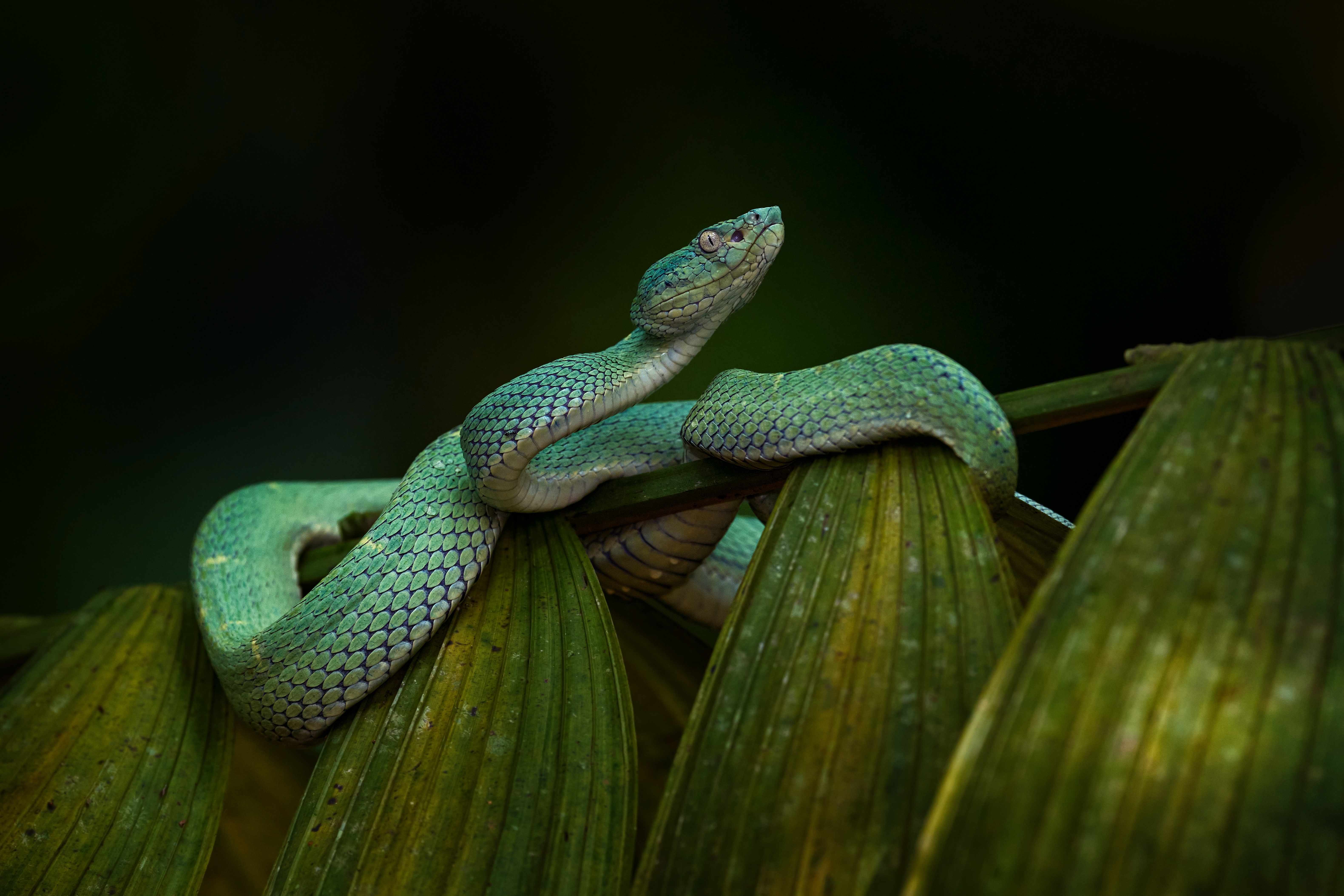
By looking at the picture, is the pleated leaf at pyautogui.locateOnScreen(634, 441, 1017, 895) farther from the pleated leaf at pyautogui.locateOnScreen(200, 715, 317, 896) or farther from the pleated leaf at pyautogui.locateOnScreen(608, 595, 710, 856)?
the pleated leaf at pyautogui.locateOnScreen(200, 715, 317, 896)

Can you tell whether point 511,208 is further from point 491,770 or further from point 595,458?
point 491,770

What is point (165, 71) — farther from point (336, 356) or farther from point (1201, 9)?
point (1201, 9)

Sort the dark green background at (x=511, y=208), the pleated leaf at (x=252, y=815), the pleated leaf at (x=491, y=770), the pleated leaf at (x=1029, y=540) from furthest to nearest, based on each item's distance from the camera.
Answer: the dark green background at (x=511, y=208) < the pleated leaf at (x=252, y=815) < the pleated leaf at (x=1029, y=540) < the pleated leaf at (x=491, y=770)

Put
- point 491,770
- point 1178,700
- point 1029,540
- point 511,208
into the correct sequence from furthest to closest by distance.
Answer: point 511,208 → point 1029,540 → point 491,770 → point 1178,700

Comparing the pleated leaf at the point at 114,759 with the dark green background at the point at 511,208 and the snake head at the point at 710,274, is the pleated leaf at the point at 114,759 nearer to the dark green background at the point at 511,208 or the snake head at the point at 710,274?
the snake head at the point at 710,274

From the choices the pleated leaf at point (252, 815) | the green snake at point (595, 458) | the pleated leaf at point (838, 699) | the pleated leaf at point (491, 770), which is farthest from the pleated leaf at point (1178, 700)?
the pleated leaf at point (252, 815)

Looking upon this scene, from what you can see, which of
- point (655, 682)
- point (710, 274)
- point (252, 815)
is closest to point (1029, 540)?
point (710, 274)

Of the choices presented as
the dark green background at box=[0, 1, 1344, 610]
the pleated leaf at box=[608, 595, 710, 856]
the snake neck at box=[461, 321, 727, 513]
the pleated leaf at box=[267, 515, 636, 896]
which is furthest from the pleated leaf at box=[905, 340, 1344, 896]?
the dark green background at box=[0, 1, 1344, 610]
